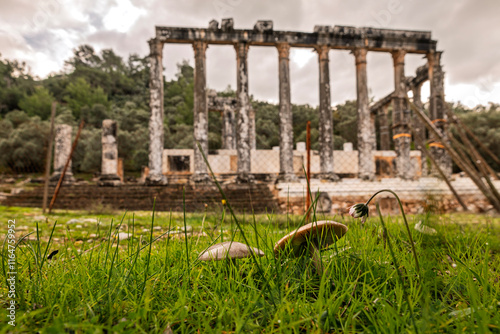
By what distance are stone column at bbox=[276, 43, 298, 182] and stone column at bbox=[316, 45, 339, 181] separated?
1.74 meters

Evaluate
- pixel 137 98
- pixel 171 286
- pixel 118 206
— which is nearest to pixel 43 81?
pixel 137 98

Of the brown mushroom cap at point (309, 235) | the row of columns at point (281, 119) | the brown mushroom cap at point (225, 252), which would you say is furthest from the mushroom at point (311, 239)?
the row of columns at point (281, 119)

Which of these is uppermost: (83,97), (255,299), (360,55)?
(83,97)

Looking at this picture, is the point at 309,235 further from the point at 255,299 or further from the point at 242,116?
the point at 242,116

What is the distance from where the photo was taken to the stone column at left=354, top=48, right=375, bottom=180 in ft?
51.0

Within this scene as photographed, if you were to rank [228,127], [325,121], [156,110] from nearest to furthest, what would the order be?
[156,110], [325,121], [228,127]

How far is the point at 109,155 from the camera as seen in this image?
15.9m

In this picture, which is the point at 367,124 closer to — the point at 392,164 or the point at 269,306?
the point at 392,164

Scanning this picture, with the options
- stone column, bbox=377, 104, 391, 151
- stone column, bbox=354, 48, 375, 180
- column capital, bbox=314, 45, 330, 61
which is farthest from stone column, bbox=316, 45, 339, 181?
stone column, bbox=377, 104, 391, 151

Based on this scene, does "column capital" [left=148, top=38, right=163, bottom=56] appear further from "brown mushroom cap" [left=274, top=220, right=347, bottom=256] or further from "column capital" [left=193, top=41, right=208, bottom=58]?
"brown mushroom cap" [left=274, top=220, right=347, bottom=256]

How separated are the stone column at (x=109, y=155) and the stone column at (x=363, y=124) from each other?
13.5m

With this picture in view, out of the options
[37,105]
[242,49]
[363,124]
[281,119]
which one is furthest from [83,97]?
[363,124]

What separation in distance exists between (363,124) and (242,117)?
22.6ft

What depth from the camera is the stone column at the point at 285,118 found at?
1504 cm
